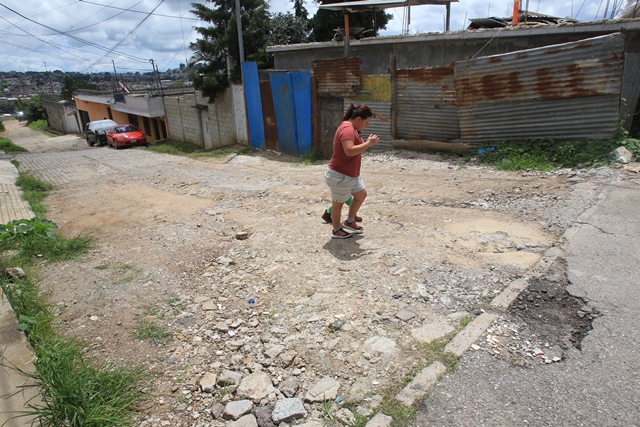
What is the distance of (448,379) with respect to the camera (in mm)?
2482

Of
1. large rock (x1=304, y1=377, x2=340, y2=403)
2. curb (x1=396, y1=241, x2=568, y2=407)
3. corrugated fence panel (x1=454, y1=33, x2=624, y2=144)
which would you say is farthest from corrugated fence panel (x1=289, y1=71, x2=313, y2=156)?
large rock (x1=304, y1=377, x2=340, y2=403)

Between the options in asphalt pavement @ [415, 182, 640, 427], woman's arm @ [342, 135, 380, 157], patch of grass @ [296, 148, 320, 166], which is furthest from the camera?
patch of grass @ [296, 148, 320, 166]

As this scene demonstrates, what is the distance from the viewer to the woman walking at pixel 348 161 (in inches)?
166

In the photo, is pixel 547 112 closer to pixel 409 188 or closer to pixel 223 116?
pixel 409 188

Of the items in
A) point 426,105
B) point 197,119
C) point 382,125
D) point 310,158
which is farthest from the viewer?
point 197,119

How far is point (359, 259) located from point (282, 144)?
8806 millimetres

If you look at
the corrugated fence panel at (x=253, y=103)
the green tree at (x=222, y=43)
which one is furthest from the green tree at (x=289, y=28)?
the corrugated fence panel at (x=253, y=103)

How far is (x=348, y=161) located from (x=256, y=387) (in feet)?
8.39

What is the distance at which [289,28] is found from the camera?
808 inches

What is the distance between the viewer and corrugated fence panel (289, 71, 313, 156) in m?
10.9

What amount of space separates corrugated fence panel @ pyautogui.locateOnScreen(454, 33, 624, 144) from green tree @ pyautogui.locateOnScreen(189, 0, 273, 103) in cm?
999

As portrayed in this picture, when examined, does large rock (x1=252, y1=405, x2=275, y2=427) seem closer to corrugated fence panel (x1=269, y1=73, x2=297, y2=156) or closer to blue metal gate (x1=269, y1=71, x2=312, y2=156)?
blue metal gate (x1=269, y1=71, x2=312, y2=156)

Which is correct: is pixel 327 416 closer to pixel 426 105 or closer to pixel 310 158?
pixel 426 105

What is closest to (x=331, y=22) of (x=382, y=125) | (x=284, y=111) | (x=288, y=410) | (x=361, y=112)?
(x=284, y=111)
